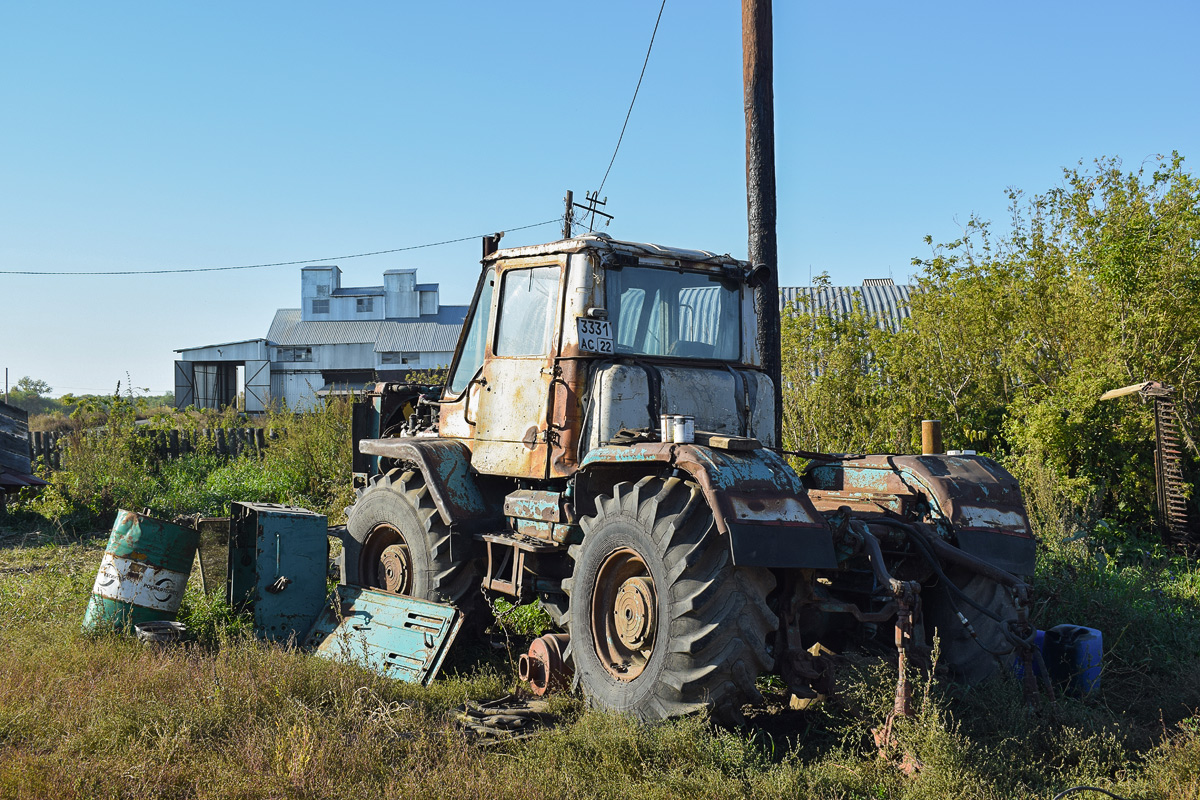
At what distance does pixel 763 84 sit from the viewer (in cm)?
884

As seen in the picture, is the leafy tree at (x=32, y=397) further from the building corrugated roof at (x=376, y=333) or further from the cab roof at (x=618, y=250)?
the cab roof at (x=618, y=250)

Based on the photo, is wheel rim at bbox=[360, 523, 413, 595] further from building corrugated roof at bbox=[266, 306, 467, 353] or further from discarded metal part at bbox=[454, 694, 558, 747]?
building corrugated roof at bbox=[266, 306, 467, 353]

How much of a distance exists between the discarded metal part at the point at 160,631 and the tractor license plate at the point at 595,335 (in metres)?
3.56

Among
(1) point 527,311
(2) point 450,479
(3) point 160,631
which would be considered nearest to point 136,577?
(3) point 160,631

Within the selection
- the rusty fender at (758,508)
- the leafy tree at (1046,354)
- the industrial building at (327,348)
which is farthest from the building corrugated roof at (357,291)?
the rusty fender at (758,508)

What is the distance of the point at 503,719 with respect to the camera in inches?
193

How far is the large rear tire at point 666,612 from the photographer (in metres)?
4.40

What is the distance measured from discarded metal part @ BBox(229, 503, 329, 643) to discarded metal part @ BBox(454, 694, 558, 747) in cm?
210

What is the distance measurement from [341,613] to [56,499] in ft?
28.2

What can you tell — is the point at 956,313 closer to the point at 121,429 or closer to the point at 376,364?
the point at 121,429

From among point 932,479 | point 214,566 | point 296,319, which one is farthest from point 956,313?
point 296,319

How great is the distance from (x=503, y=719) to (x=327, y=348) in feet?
135

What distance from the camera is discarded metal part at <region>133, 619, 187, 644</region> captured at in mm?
6277

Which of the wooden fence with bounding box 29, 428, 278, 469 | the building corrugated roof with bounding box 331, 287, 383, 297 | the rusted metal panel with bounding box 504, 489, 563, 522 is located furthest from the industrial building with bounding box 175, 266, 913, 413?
the rusted metal panel with bounding box 504, 489, 563, 522
